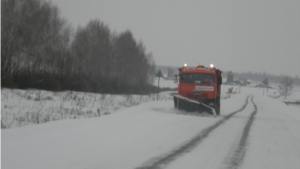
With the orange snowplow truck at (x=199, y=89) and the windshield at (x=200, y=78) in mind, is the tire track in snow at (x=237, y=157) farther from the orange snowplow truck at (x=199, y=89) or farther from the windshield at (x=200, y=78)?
the windshield at (x=200, y=78)

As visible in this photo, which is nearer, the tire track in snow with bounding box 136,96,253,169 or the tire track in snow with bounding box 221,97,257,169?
the tire track in snow with bounding box 136,96,253,169

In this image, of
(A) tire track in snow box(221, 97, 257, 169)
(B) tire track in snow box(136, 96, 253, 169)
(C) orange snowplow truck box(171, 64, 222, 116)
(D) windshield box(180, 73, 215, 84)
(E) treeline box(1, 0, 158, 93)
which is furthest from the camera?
(E) treeline box(1, 0, 158, 93)

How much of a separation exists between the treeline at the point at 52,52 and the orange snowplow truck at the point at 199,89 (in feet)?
43.7

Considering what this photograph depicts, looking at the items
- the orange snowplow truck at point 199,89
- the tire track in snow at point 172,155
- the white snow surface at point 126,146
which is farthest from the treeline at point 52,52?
the tire track in snow at point 172,155

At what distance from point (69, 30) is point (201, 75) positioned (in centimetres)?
2902

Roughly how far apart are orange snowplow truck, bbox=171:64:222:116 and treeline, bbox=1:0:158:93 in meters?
13.3

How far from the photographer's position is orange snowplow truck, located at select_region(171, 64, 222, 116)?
71.5 feet

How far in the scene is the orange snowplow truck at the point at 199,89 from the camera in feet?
71.5

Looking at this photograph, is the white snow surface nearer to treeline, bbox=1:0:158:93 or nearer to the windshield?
the windshield

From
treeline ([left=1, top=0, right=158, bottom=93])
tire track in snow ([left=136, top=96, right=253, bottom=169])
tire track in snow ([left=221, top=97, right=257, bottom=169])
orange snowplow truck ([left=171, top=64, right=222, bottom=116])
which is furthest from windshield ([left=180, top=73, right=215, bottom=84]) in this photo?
treeline ([left=1, top=0, right=158, bottom=93])

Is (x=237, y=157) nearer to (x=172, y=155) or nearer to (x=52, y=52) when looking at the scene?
(x=172, y=155)

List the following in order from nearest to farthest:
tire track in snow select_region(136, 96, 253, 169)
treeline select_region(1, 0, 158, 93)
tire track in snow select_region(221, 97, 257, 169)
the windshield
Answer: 1. tire track in snow select_region(136, 96, 253, 169)
2. tire track in snow select_region(221, 97, 257, 169)
3. the windshield
4. treeline select_region(1, 0, 158, 93)

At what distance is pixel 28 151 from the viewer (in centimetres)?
800

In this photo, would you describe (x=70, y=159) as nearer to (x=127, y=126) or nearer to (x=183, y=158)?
(x=183, y=158)
